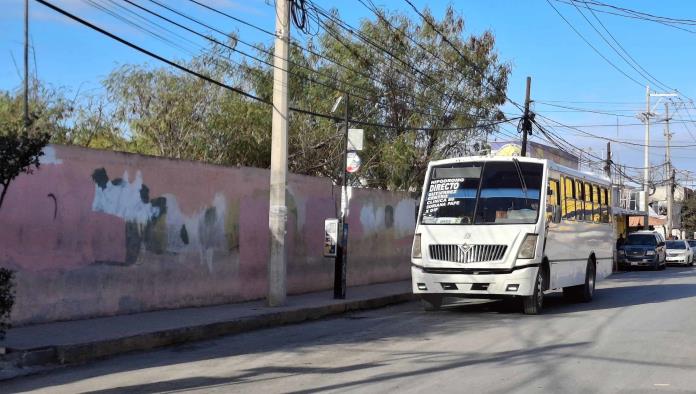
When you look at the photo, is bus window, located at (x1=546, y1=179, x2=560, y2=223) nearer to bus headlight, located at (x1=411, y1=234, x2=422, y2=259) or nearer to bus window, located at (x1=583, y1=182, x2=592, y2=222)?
bus headlight, located at (x1=411, y1=234, x2=422, y2=259)

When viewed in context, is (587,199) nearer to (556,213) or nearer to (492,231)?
(556,213)

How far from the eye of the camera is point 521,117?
29266mm

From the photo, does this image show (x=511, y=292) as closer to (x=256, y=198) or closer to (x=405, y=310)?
(x=405, y=310)

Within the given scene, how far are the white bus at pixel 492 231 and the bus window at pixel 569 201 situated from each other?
0.32 ft

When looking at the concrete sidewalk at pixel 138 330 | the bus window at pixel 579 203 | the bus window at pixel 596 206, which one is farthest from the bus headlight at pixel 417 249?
the bus window at pixel 596 206

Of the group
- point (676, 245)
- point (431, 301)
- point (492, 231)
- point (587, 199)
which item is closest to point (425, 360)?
point (492, 231)

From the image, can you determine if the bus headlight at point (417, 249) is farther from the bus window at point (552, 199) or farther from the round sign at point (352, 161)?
the bus window at point (552, 199)

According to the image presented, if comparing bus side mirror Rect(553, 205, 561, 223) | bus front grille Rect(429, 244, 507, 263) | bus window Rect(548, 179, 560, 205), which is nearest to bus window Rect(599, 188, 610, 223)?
bus window Rect(548, 179, 560, 205)

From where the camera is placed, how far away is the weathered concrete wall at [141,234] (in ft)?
Answer: 34.9

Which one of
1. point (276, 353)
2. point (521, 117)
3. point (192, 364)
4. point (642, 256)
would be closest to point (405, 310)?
point (276, 353)

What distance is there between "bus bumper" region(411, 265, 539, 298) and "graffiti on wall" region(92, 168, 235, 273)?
4.13m

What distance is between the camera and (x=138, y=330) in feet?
34.0

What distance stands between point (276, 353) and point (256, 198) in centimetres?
594

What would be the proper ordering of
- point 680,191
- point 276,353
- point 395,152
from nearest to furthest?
point 276,353 < point 395,152 < point 680,191
